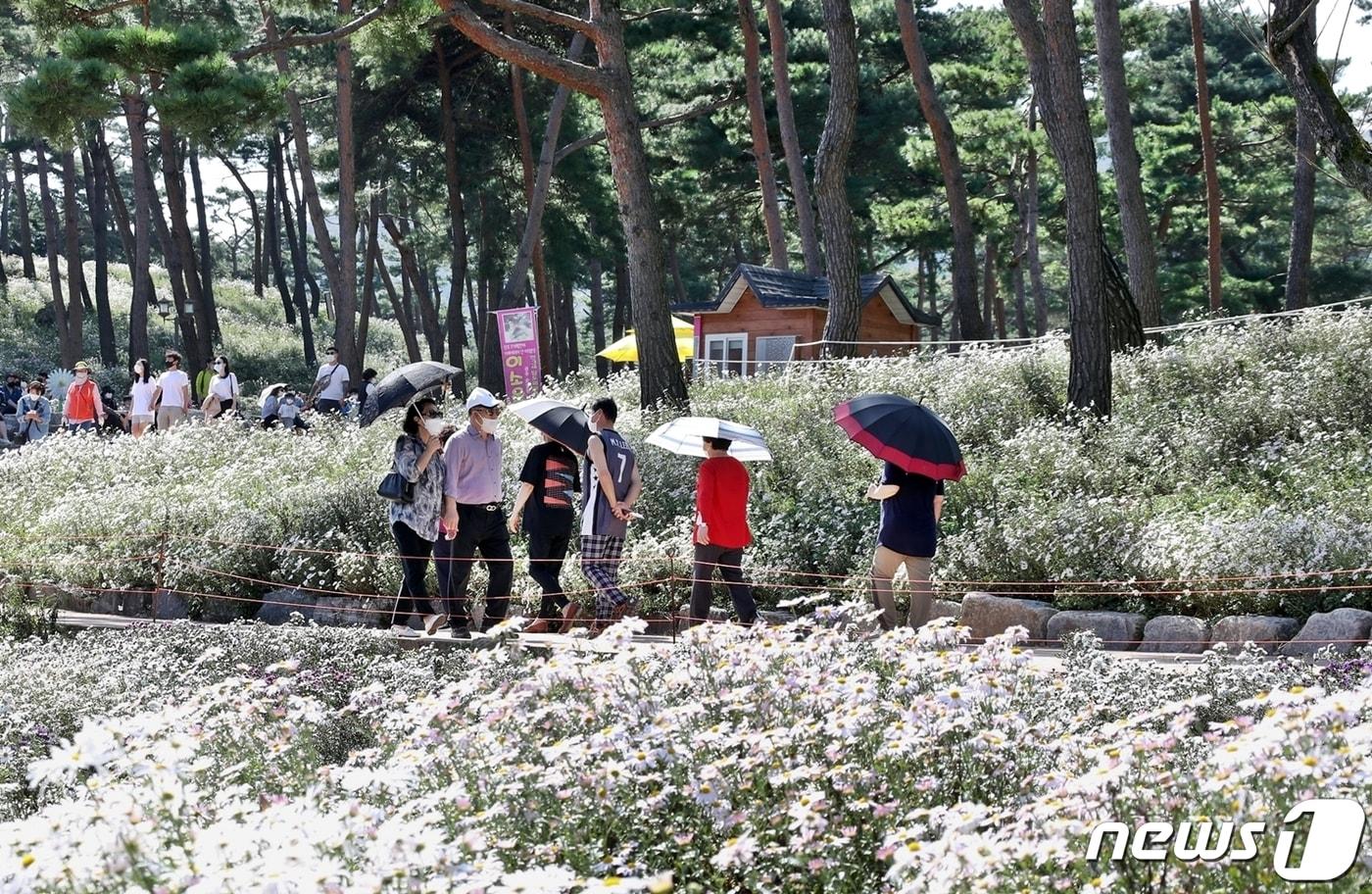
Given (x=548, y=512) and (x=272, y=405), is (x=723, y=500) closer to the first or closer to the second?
(x=548, y=512)

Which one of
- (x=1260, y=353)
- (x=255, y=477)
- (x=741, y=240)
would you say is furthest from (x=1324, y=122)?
(x=741, y=240)

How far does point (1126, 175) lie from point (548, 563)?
11.5 metres

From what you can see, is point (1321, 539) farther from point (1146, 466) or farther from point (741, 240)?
point (741, 240)

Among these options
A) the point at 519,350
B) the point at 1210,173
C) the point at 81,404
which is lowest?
the point at 81,404

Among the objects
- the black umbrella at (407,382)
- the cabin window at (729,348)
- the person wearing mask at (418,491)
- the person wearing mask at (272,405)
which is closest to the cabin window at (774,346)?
the cabin window at (729,348)

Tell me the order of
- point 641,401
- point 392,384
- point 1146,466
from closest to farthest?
point 1146,466 → point 392,384 → point 641,401

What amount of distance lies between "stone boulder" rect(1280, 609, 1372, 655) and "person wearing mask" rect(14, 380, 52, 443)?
20111mm

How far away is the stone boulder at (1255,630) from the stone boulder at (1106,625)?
501 mm

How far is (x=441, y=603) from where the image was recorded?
433 inches

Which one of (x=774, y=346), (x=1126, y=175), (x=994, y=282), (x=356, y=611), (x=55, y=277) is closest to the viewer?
(x=356, y=611)

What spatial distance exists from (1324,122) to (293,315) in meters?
52.6

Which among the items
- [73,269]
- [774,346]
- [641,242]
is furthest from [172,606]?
[73,269]

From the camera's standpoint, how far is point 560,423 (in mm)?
10281

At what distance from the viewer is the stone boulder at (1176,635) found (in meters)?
9.22
